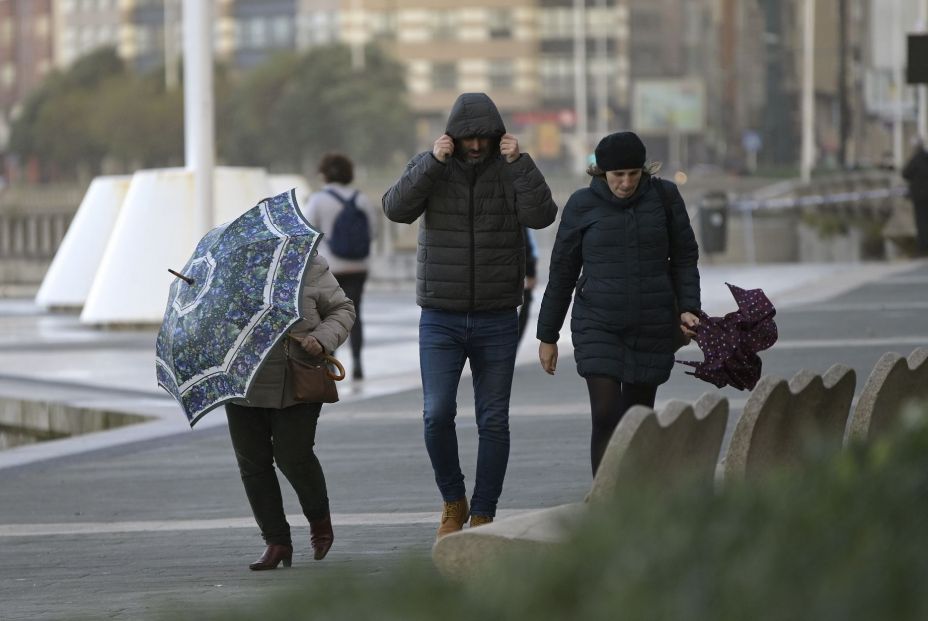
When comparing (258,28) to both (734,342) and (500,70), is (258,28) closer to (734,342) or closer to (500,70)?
(500,70)

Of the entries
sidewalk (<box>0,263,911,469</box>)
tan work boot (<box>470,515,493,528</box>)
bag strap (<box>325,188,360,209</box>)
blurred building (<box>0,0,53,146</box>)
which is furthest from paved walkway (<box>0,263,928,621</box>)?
blurred building (<box>0,0,53,146</box>)

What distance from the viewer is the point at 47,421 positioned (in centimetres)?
1501

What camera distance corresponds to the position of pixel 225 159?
11381 cm

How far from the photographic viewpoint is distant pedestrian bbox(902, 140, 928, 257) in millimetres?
33688

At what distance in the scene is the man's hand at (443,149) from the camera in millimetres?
7422

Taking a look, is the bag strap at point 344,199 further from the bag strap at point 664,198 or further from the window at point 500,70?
the window at point 500,70

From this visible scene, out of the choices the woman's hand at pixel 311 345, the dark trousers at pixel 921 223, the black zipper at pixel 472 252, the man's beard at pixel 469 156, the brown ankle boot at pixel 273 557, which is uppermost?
the man's beard at pixel 469 156

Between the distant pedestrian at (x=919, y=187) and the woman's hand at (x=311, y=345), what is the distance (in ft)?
89.6

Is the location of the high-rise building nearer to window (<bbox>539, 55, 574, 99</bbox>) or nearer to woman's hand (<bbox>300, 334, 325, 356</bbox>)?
window (<bbox>539, 55, 574, 99</bbox>)

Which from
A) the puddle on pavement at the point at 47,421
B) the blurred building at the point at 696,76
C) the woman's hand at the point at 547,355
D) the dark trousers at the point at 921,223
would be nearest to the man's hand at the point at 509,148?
the woman's hand at the point at 547,355

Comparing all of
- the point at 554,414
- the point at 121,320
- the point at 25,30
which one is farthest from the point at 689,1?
the point at 554,414

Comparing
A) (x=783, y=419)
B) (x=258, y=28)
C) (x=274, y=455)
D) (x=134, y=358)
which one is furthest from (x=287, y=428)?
(x=258, y=28)

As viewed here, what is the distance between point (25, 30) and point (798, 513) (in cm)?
15966

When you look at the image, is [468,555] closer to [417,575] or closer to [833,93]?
[417,575]
